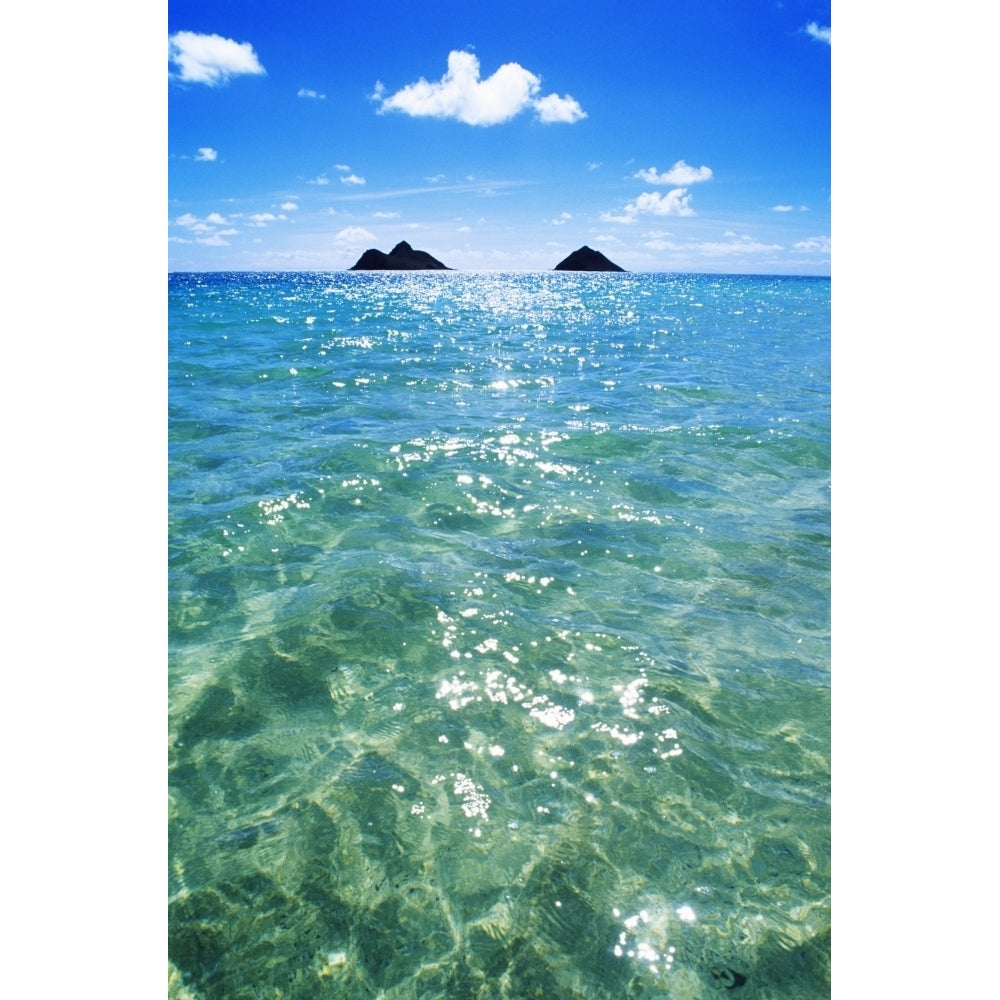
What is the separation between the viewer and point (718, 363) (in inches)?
732

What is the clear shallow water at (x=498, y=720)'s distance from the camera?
107 inches

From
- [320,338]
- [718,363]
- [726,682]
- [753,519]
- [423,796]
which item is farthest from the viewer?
[320,338]

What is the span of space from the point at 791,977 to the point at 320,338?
80.5 ft

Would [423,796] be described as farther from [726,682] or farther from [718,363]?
[718,363]

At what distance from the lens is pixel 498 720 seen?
13.0 ft

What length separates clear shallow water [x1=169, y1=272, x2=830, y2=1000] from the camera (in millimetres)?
2713

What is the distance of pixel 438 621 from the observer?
501cm

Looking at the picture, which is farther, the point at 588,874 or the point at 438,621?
the point at 438,621
